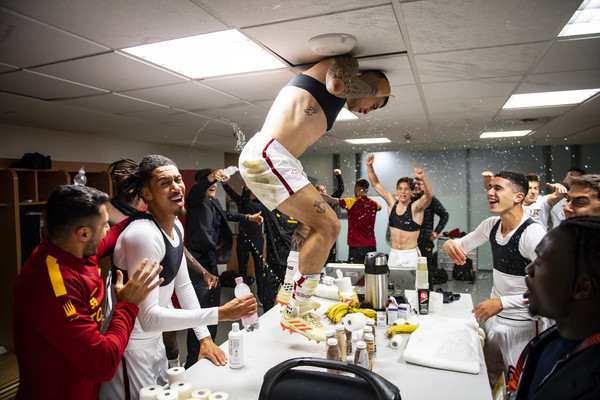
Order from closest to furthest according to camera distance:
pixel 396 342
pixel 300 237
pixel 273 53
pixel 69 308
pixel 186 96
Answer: pixel 69 308, pixel 396 342, pixel 273 53, pixel 186 96, pixel 300 237

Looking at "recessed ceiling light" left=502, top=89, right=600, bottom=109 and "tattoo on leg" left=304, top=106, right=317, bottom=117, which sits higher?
"recessed ceiling light" left=502, top=89, right=600, bottom=109

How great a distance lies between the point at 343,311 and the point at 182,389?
1183mm

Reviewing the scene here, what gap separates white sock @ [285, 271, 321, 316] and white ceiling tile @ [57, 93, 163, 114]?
216 centimetres

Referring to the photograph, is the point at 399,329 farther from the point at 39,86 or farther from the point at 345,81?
the point at 39,86

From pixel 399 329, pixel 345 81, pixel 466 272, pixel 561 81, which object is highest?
pixel 561 81

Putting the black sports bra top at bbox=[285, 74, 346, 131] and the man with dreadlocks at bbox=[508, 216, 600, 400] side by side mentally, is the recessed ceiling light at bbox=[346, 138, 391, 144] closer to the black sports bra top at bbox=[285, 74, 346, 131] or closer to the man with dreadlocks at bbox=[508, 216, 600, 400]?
the black sports bra top at bbox=[285, 74, 346, 131]

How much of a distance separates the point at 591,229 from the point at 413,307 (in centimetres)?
184

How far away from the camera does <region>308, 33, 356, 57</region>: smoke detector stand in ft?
6.20

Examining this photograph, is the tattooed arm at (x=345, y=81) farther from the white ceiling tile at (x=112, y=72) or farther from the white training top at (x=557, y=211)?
the white training top at (x=557, y=211)

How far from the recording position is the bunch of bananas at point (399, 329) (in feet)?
6.63

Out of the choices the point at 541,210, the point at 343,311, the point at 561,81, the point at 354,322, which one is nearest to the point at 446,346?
the point at 354,322

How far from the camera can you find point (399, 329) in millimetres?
2049

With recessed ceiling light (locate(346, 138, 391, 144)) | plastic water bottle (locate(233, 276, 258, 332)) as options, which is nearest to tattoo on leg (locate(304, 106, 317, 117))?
plastic water bottle (locate(233, 276, 258, 332))

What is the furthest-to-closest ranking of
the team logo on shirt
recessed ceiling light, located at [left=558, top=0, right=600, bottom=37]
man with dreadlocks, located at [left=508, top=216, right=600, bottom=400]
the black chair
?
1. recessed ceiling light, located at [left=558, top=0, right=600, bottom=37]
2. the team logo on shirt
3. the black chair
4. man with dreadlocks, located at [left=508, top=216, right=600, bottom=400]
